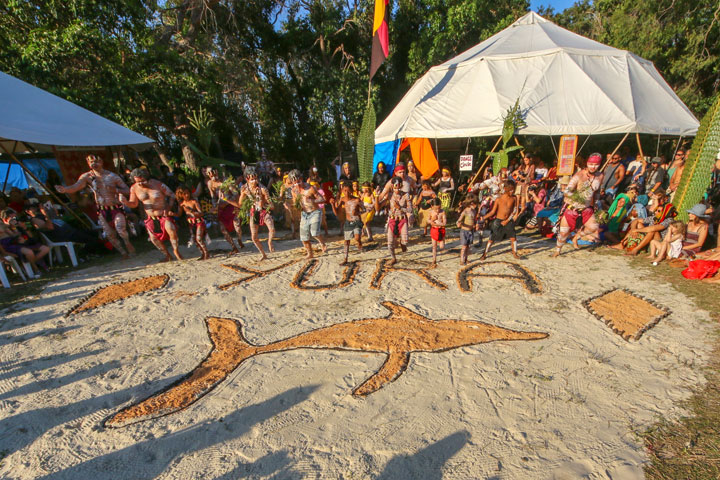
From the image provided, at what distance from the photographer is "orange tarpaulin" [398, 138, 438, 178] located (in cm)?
1020

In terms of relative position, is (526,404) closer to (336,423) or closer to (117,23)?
(336,423)

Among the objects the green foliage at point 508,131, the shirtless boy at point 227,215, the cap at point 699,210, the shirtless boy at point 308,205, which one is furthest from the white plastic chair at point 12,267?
the cap at point 699,210

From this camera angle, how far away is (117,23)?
375 inches

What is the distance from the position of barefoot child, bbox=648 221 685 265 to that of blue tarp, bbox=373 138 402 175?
6.76 metres

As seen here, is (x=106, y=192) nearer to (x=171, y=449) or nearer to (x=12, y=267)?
(x=12, y=267)

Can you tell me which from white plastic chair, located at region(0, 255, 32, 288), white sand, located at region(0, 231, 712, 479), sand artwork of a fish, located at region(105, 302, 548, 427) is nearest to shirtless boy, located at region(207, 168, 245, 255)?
white sand, located at region(0, 231, 712, 479)

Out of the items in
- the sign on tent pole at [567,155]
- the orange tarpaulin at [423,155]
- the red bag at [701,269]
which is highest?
the orange tarpaulin at [423,155]

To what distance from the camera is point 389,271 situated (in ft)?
19.3

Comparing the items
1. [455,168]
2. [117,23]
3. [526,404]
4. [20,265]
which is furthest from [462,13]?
[20,265]

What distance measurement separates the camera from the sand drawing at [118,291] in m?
4.99

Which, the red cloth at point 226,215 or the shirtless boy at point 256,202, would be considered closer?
the shirtless boy at point 256,202

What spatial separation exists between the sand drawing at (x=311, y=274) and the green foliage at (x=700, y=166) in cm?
598

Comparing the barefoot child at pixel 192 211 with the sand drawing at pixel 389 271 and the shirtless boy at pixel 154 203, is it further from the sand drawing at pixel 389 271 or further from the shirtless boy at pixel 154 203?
the sand drawing at pixel 389 271

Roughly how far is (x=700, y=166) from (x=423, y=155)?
20.2ft
